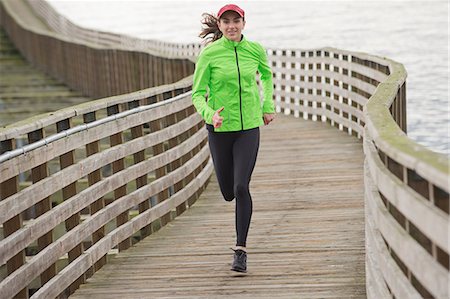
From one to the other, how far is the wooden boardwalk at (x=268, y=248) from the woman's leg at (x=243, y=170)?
0.33 m

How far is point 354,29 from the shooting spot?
86625 millimetres

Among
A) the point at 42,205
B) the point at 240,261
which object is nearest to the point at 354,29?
the point at 240,261

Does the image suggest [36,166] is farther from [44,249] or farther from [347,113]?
[347,113]

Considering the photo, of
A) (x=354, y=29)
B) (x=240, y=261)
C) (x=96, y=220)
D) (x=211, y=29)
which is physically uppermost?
(x=211, y=29)

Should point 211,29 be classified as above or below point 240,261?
→ above

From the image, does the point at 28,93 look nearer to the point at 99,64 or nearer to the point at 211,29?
the point at 99,64

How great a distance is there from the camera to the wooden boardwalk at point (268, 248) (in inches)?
328

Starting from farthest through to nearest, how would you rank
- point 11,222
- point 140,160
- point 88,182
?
1. point 140,160
2. point 88,182
3. point 11,222

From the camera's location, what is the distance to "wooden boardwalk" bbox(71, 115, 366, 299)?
27.3 feet

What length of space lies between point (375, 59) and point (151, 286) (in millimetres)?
7480

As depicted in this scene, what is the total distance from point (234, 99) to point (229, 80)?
13cm

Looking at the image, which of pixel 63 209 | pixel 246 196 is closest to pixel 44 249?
pixel 63 209

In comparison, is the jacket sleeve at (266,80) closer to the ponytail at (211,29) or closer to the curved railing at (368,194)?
the ponytail at (211,29)

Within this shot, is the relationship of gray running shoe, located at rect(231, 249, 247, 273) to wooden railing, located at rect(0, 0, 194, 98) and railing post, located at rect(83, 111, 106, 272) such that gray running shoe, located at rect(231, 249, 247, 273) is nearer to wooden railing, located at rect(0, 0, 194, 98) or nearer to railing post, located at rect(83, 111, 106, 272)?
railing post, located at rect(83, 111, 106, 272)
